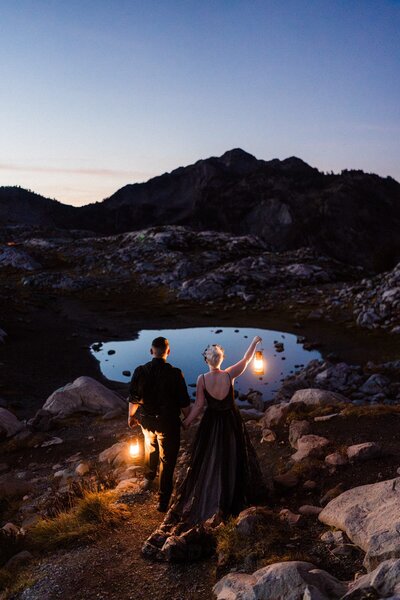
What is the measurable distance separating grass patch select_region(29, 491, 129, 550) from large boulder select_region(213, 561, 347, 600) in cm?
280

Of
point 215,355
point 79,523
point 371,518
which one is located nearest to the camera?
point 371,518

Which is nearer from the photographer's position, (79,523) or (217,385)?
(217,385)

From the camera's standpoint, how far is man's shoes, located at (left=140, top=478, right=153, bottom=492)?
839cm

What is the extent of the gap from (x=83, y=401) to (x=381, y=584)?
12.3m

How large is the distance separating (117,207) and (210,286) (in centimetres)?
10975

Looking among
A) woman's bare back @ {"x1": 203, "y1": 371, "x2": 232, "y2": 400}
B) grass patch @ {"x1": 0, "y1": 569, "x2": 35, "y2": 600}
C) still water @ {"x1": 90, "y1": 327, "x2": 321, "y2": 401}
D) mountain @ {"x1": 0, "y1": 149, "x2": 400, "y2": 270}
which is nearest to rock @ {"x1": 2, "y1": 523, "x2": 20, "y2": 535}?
grass patch @ {"x1": 0, "y1": 569, "x2": 35, "y2": 600}

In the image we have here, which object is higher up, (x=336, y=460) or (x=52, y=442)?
(x=336, y=460)

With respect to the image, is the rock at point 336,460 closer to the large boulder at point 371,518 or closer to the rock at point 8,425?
the large boulder at point 371,518

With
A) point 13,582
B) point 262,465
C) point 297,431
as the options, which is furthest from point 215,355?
point 13,582

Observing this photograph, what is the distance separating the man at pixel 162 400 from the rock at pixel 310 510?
79.2 inches

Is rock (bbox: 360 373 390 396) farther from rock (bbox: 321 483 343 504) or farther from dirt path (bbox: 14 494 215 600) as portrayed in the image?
dirt path (bbox: 14 494 215 600)

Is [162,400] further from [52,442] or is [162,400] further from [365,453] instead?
[52,442]

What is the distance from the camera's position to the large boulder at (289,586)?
412 cm

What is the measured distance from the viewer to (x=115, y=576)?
5848 mm
